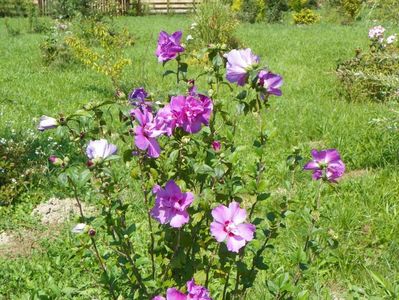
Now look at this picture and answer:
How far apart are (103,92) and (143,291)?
703 centimetres

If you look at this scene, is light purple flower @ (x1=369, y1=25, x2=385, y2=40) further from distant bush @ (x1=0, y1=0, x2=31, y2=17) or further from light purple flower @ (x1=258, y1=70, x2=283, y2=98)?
distant bush @ (x1=0, y1=0, x2=31, y2=17)

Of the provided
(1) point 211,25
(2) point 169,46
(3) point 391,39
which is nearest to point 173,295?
(2) point 169,46

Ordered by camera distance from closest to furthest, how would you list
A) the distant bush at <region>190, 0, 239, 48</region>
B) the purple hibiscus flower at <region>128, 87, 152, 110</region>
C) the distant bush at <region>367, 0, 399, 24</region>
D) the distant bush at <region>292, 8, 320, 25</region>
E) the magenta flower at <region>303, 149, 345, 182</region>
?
1. the purple hibiscus flower at <region>128, 87, 152, 110</region>
2. the magenta flower at <region>303, 149, 345, 182</region>
3. the distant bush at <region>367, 0, 399, 24</region>
4. the distant bush at <region>190, 0, 239, 48</region>
5. the distant bush at <region>292, 8, 320, 25</region>

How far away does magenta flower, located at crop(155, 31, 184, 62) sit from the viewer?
6.58ft

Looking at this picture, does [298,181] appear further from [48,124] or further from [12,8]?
[12,8]

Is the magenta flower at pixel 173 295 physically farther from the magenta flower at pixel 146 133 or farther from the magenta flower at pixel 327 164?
the magenta flower at pixel 327 164

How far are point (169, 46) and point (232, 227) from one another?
0.77 metres

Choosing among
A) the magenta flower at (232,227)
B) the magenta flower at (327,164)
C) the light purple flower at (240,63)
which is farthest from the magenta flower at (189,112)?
the magenta flower at (327,164)

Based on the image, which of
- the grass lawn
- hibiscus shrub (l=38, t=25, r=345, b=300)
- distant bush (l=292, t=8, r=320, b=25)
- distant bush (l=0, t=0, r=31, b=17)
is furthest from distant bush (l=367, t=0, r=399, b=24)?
distant bush (l=0, t=0, r=31, b=17)

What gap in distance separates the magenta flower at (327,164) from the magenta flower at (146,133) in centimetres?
65

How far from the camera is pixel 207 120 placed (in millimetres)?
1774

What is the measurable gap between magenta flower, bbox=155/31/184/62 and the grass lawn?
0.20 meters

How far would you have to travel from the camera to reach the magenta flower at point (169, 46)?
6.58 feet

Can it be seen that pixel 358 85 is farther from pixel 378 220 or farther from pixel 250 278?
pixel 250 278
